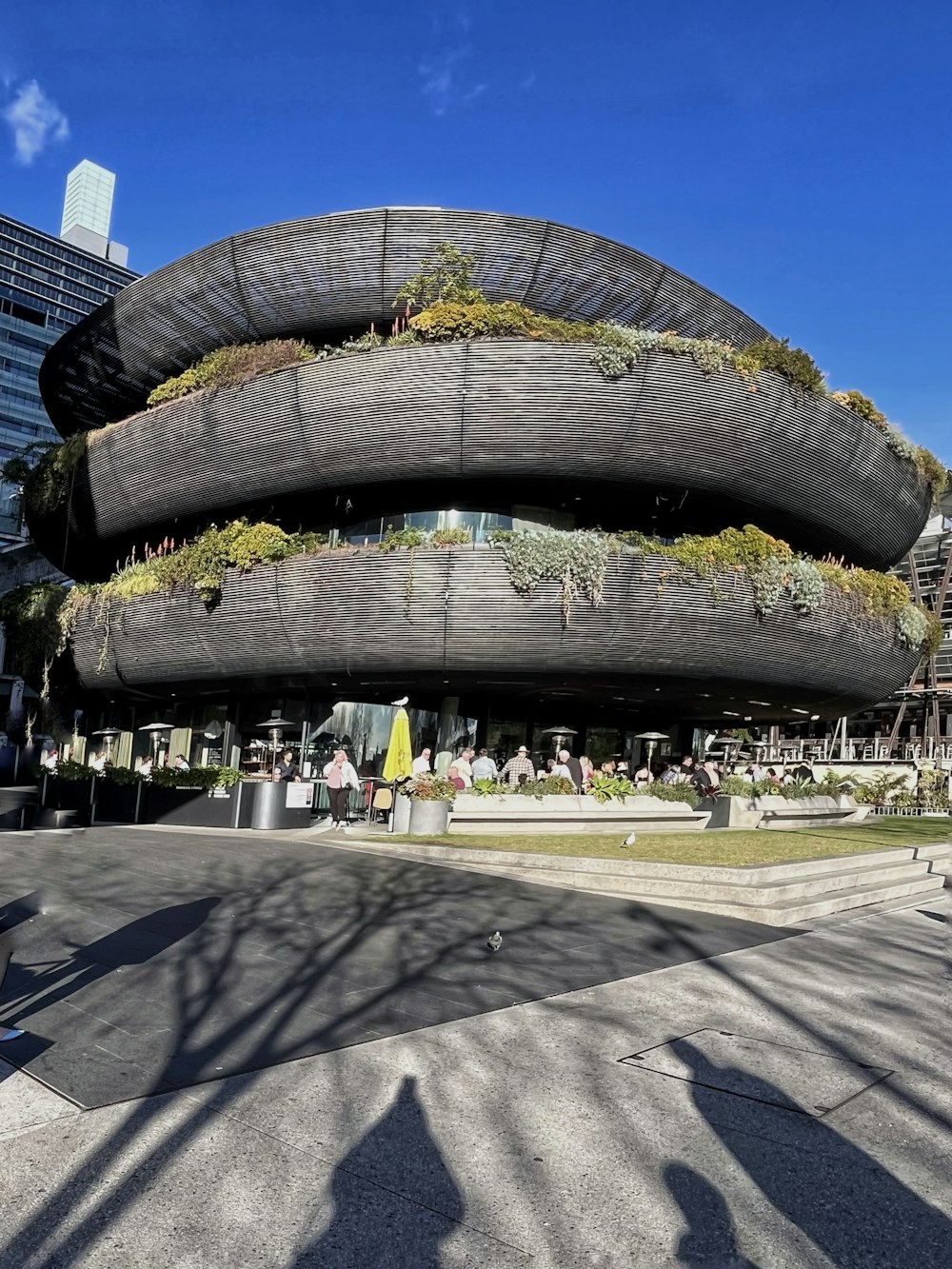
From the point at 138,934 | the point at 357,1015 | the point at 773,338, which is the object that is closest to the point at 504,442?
the point at 773,338

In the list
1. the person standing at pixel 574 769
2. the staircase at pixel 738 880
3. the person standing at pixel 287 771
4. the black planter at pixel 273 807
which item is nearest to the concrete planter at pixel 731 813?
the person standing at pixel 574 769

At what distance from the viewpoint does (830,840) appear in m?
17.9

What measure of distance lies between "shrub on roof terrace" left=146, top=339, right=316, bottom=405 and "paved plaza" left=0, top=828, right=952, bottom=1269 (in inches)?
589

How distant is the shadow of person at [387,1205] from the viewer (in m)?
3.33

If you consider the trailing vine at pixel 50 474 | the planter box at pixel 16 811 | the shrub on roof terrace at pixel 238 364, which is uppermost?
the shrub on roof terrace at pixel 238 364

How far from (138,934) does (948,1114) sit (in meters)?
6.28

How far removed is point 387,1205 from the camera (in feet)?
12.1

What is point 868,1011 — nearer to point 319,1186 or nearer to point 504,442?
point 319,1186

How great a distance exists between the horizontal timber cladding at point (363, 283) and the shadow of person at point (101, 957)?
1629 centimetres

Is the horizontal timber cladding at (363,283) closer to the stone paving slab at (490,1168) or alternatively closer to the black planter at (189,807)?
the black planter at (189,807)

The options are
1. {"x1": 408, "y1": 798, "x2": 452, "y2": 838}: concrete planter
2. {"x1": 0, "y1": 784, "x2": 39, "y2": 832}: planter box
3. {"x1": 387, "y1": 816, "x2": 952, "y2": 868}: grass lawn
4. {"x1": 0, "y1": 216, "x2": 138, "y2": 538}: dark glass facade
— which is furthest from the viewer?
{"x1": 0, "y1": 216, "x2": 138, "y2": 538}: dark glass facade

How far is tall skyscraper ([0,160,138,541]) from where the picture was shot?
12300 cm

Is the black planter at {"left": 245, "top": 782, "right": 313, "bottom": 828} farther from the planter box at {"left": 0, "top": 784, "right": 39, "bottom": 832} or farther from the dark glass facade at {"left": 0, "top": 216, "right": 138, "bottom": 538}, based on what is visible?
the dark glass facade at {"left": 0, "top": 216, "right": 138, "bottom": 538}

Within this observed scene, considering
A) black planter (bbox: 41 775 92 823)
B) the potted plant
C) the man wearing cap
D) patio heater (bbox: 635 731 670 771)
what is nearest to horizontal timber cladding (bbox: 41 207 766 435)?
the man wearing cap
